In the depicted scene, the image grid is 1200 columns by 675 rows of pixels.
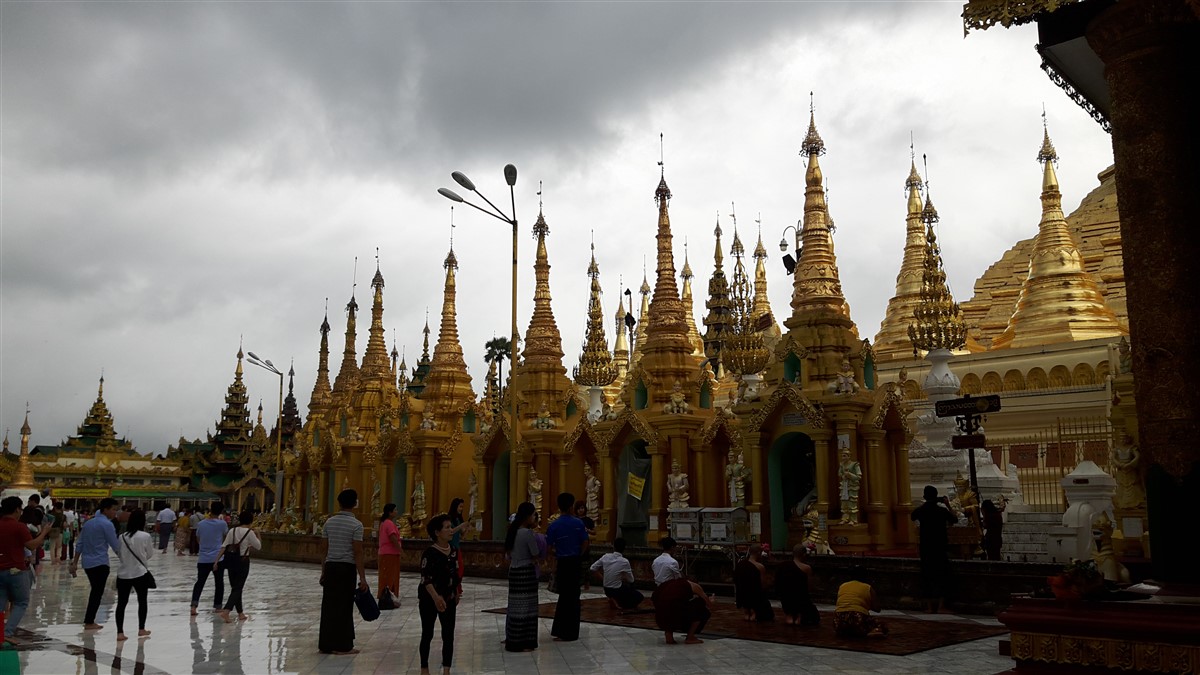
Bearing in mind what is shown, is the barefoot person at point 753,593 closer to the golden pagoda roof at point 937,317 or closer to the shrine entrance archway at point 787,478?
the shrine entrance archway at point 787,478

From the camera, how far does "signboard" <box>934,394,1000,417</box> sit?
15.9m

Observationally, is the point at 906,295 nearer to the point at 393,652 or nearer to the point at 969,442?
the point at 969,442

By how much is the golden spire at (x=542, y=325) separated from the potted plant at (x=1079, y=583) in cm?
2196

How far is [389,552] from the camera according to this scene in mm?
14938

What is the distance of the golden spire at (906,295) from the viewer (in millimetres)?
34781

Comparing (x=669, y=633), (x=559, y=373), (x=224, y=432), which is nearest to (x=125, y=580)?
(x=669, y=633)

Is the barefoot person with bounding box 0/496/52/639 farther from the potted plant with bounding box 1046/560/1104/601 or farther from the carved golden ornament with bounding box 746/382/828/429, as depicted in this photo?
the carved golden ornament with bounding box 746/382/828/429

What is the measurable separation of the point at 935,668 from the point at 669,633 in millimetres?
3250

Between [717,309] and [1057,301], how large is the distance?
2250 cm

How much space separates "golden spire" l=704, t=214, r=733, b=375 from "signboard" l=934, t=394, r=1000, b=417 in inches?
686

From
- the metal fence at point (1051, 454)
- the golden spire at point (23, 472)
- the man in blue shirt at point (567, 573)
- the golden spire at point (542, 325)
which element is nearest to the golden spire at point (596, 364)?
the golden spire at point (542, 325)

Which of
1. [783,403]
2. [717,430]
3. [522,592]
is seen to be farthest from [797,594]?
[717,430]

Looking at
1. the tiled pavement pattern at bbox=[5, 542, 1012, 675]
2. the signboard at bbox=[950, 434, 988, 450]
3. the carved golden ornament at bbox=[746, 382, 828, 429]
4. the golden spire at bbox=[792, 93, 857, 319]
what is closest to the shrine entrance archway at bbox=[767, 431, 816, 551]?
the carved golden ornament at bbox=[746, 382, 828, 429]

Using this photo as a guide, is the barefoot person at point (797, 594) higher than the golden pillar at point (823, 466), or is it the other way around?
the golden pillar at point (823, 466)
